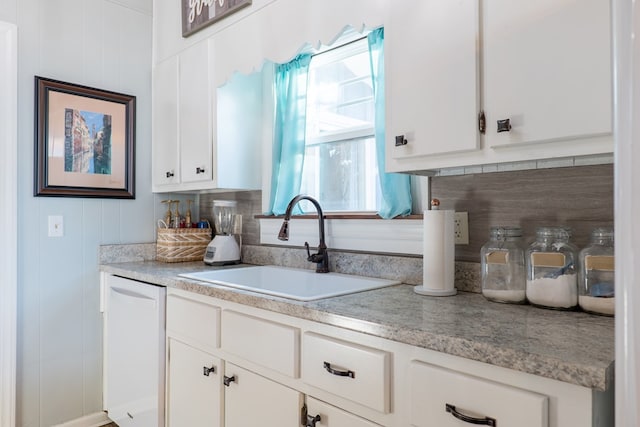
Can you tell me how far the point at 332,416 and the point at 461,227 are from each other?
80 cm

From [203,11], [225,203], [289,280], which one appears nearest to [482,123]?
[289,280]

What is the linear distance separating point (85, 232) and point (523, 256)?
2217 mm

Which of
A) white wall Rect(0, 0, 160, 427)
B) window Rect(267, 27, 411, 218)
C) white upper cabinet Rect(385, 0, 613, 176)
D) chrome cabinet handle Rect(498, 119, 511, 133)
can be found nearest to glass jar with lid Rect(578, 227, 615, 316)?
white upper cabinet Rect(385, 0, 613, 176)

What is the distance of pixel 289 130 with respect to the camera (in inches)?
86.9

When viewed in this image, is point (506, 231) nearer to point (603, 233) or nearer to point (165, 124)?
point (603, 233)

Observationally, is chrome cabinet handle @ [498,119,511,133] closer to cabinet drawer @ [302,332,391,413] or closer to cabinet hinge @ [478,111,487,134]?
cabinet hinge @ [478,111,487,134]

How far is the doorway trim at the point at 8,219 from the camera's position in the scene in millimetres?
2027

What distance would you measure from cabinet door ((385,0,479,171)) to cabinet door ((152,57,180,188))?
150 centimetres

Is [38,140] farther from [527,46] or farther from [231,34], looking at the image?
[527,46]

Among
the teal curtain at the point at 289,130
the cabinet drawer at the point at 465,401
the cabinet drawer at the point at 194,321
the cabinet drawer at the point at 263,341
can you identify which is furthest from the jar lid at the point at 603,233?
the teal curtain at the point at 289,130

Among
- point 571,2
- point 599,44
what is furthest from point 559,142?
point 571,2

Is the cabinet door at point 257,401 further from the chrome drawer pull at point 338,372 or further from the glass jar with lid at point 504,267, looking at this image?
the glass jar with lid at point 504,267

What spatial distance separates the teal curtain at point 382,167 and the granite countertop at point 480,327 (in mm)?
375

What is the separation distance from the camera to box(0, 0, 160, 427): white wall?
210 centimetres
